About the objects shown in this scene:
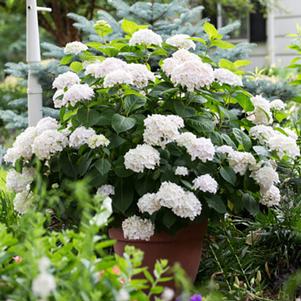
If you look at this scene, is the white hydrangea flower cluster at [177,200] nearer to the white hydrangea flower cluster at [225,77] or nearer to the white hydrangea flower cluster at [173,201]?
the white hydrangea flower cluster at [173,201]

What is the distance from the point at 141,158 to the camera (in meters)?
2.85

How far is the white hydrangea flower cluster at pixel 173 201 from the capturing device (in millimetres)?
2820

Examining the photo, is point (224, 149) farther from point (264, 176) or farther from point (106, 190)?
point (106, 190)

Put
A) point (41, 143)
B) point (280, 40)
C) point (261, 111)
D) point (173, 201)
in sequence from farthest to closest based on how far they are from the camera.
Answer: point (280, 40)
point (261, 111)
point (41, 143)
point (173, 201)

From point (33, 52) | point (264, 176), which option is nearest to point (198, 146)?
point (264, 176)

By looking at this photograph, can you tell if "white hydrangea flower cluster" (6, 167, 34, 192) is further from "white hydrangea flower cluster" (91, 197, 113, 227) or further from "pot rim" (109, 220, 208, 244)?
"white hydrangea flower cluster" (91, 197, 113, 227)

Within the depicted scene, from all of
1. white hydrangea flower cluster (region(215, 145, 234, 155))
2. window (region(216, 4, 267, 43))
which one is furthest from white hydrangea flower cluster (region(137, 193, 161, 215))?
window (region(216, 4, 267, 43))

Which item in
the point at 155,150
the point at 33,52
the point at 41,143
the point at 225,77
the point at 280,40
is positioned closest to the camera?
the point at 155,150

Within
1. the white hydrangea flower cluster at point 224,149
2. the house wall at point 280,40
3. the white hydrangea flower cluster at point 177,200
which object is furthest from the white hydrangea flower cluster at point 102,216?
the house wall at point 280,40

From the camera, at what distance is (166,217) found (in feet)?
9.43

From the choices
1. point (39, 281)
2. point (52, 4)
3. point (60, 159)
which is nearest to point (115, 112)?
point (60, 159)

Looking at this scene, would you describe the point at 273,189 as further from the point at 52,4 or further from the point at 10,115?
the point at 52,4

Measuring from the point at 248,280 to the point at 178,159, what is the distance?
769 millimetres

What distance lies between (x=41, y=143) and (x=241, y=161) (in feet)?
3.12
